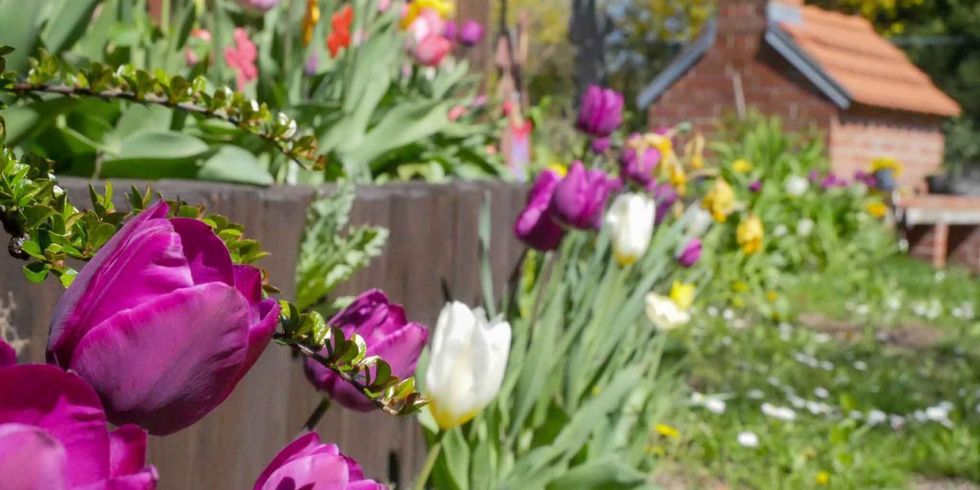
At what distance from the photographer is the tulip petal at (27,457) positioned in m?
0.33

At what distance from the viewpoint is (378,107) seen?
277 cm

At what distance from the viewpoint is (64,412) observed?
37cm

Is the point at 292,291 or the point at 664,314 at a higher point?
the point at 292,291

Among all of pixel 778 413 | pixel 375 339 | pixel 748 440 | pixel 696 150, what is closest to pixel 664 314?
pixel 748 440

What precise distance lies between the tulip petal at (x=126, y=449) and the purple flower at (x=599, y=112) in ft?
8.06

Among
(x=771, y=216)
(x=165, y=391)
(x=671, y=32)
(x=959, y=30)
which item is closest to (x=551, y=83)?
(x=671, y=32)

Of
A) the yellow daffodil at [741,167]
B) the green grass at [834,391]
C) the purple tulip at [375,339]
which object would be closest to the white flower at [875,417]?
the green grass at [834,391]

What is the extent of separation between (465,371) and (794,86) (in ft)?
30.9

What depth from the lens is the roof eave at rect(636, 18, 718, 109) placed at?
10484mm

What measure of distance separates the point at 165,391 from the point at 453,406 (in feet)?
2.39

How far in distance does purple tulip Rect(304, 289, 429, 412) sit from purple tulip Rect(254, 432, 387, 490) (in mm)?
410

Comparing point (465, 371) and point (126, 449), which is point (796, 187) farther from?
point (126, 449)

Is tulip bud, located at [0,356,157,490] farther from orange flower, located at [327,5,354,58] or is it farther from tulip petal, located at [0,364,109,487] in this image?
orange flower, located at [327,5,354,58]

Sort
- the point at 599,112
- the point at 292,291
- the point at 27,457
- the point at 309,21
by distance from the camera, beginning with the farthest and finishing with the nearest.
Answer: the point at 599,112, the point at 309,21, the point at 292,291, the point at 27,457
